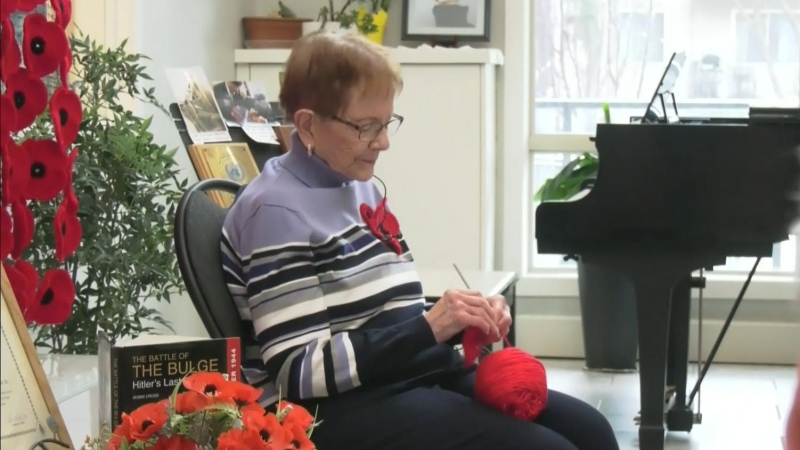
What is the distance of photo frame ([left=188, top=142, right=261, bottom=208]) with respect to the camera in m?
2.81

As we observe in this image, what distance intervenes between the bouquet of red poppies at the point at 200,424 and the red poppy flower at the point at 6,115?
38 cm

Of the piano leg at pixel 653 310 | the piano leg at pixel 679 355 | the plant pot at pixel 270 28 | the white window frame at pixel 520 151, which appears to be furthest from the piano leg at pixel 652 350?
the plant pot at pixel 270 28

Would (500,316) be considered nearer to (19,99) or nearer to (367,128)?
(367,128)

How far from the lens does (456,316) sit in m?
1.59

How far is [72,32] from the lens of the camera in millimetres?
3107

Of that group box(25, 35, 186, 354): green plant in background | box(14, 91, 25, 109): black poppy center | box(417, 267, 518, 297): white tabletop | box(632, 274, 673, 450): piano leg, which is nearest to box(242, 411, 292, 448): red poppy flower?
box(14, 91, 25, 109): black poppy center

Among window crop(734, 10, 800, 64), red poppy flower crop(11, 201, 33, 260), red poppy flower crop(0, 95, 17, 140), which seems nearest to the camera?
red poppy flower crop(0, 95, 17, 140)

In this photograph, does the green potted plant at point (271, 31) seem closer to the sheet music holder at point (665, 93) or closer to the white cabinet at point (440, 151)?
the white cabinet at point (440, 151)

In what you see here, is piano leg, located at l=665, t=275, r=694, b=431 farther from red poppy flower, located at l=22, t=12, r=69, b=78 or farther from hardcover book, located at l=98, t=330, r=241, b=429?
red poppy flower, located at l=22, t=12, r=69, b=78

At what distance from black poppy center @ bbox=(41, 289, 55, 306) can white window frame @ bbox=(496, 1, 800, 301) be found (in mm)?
Result: 3204

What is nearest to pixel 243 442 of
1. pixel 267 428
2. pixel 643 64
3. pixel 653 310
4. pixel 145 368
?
pixel 267 428

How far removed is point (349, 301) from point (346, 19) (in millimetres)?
2914

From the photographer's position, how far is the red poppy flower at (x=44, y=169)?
145cm

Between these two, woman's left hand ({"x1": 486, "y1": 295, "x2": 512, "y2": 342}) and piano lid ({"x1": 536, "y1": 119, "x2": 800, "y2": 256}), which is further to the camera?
piano lid ({"x1": 536, "y1": 119, "x2": 800, "y2": 256})
